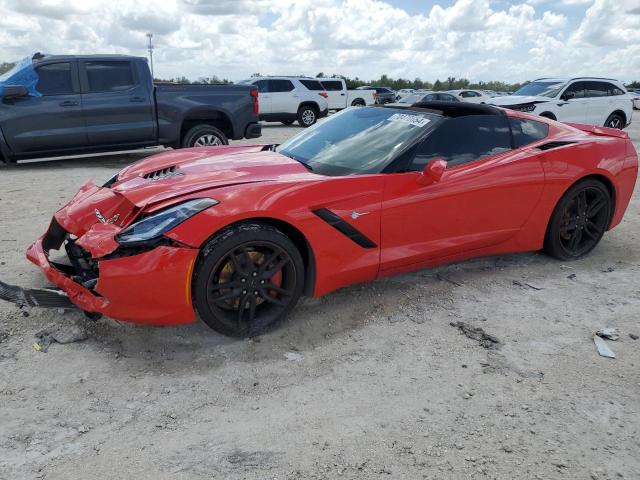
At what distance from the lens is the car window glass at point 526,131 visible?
416 cm

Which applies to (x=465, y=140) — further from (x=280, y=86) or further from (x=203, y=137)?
(x=280, y=86)

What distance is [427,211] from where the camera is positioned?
11.8 feet

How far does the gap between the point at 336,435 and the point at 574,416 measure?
1154 millimetres

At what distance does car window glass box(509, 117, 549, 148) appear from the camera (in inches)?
164

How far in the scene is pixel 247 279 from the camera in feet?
10.1

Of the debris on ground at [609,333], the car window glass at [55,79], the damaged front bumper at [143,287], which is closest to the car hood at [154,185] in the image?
the damaged front bumper at [143,287]

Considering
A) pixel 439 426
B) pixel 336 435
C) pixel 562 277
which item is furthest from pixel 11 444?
pixel 562 277

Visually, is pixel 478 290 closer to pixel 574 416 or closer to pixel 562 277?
pixel 562 277

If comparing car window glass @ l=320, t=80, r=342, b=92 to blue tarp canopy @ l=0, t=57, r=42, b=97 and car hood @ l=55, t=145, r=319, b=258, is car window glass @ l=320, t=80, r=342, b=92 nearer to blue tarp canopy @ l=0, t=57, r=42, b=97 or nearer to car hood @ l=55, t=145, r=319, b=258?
blue tarp canopy @ l=0, t=57, r=42, b=97

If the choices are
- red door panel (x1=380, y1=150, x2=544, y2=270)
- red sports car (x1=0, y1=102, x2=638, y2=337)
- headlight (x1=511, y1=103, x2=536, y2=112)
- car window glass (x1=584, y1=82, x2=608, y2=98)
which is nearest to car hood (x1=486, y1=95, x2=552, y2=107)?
headlight (x1=511, y1=103, x2=536, y2=112)

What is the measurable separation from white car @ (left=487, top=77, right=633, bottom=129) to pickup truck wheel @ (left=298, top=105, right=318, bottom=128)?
727 centimetres

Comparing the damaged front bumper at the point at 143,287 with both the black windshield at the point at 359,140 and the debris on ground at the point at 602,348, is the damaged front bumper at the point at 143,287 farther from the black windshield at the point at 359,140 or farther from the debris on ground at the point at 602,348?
the debris on ground at the point at 602,348

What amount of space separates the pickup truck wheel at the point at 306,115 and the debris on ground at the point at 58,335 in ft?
53.9

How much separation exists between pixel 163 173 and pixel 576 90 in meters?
12.7
